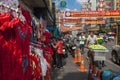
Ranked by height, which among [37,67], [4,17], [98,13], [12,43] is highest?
[4,17]

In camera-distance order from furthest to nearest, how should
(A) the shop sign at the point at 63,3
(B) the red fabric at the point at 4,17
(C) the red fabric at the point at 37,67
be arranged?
(A) the shop sign at the point at 63,3 → (C) the red fabric at the point at 37,67 → (B) the red fabric at the point at 4,17

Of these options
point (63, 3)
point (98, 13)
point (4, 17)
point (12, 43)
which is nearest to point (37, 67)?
point (12, 43)

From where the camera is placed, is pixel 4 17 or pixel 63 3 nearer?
pixel 4 17

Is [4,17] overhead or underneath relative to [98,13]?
overhead

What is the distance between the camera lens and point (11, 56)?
10.0ft

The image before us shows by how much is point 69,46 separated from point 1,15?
1954cm

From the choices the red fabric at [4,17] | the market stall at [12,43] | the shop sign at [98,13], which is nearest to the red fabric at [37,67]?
the market stall at [12,43]

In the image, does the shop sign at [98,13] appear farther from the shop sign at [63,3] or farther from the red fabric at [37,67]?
the red fabric at [37,67]

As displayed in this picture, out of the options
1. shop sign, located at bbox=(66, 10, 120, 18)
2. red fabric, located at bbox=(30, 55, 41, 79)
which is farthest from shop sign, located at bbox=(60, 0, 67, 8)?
red fabric, located at bbox=(30, 55, 41, 79)

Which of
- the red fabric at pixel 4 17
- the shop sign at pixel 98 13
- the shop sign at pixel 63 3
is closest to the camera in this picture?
Result: the red fabric at pixel 4 17

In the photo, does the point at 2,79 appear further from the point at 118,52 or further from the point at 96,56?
the point at 118,52

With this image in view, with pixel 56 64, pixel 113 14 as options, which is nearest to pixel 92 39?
pixel 56 64

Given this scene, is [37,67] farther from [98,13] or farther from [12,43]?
[98,13]

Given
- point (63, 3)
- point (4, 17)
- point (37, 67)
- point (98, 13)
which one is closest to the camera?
point (4, 17)
